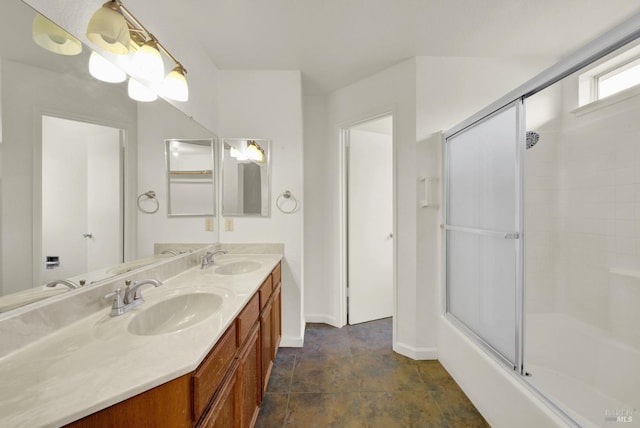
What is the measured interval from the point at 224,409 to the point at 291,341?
1349 millimetres

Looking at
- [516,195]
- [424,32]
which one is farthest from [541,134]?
[424,32]

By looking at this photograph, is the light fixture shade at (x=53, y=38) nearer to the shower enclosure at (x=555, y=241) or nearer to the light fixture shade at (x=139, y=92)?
the light fixture shade at (x=139, y=92)

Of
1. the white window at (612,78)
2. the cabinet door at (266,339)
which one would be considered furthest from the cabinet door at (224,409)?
the white window at (612,78)

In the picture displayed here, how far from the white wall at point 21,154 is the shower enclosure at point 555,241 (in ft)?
6.44

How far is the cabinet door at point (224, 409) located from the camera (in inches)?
29.6

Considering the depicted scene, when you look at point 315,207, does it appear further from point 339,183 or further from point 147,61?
point 147,61

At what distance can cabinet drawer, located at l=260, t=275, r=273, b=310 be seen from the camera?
1447mm

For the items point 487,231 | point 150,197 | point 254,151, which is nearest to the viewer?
point 150,197

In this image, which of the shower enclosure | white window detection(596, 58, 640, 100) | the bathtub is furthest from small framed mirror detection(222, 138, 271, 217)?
white window detection(596, 58, 640, 100)

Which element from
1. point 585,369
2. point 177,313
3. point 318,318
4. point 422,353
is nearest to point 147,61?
point 177,313

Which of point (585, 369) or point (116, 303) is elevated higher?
point (116, 303)

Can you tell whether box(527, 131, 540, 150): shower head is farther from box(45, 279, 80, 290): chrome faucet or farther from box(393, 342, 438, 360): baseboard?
box(45, 279, 80, 290): chrome faucet

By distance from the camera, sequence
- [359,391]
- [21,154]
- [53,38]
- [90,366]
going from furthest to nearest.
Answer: [359,391]
[53,38]
[21,154]
[90,366]

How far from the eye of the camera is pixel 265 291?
5.04 ft
